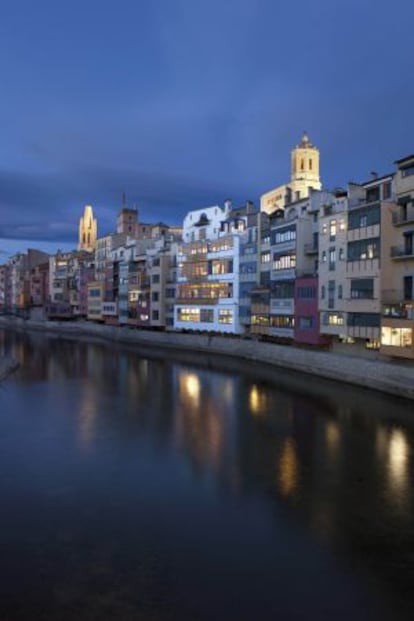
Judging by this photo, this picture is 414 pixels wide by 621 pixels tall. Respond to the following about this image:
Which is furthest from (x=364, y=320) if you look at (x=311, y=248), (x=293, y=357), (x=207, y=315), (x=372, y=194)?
(x=207, y=315)

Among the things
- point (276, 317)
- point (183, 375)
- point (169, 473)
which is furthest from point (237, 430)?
point (276, 317)

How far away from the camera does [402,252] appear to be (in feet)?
154

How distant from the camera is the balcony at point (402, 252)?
1807 inches

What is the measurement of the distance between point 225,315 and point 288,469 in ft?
174

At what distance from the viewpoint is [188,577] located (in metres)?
16.3

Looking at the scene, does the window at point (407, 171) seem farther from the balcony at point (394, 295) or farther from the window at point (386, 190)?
the balcony at point (394, 295)

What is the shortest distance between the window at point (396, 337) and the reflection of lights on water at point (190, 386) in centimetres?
1686

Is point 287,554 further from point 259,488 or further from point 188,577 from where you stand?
point 259,488

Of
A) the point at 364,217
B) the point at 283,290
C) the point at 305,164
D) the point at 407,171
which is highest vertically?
the point at 305,164

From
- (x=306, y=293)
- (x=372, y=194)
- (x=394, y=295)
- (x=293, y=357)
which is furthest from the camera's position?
(x=293, y=357)

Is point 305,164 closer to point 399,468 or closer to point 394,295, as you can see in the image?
point 394,295

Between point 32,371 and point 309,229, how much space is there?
119 feet

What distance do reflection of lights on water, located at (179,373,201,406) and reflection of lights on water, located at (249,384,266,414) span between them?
458cm

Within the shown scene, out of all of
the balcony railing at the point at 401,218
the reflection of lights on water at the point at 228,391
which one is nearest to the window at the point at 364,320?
the balcony railing at the point at 401,218
